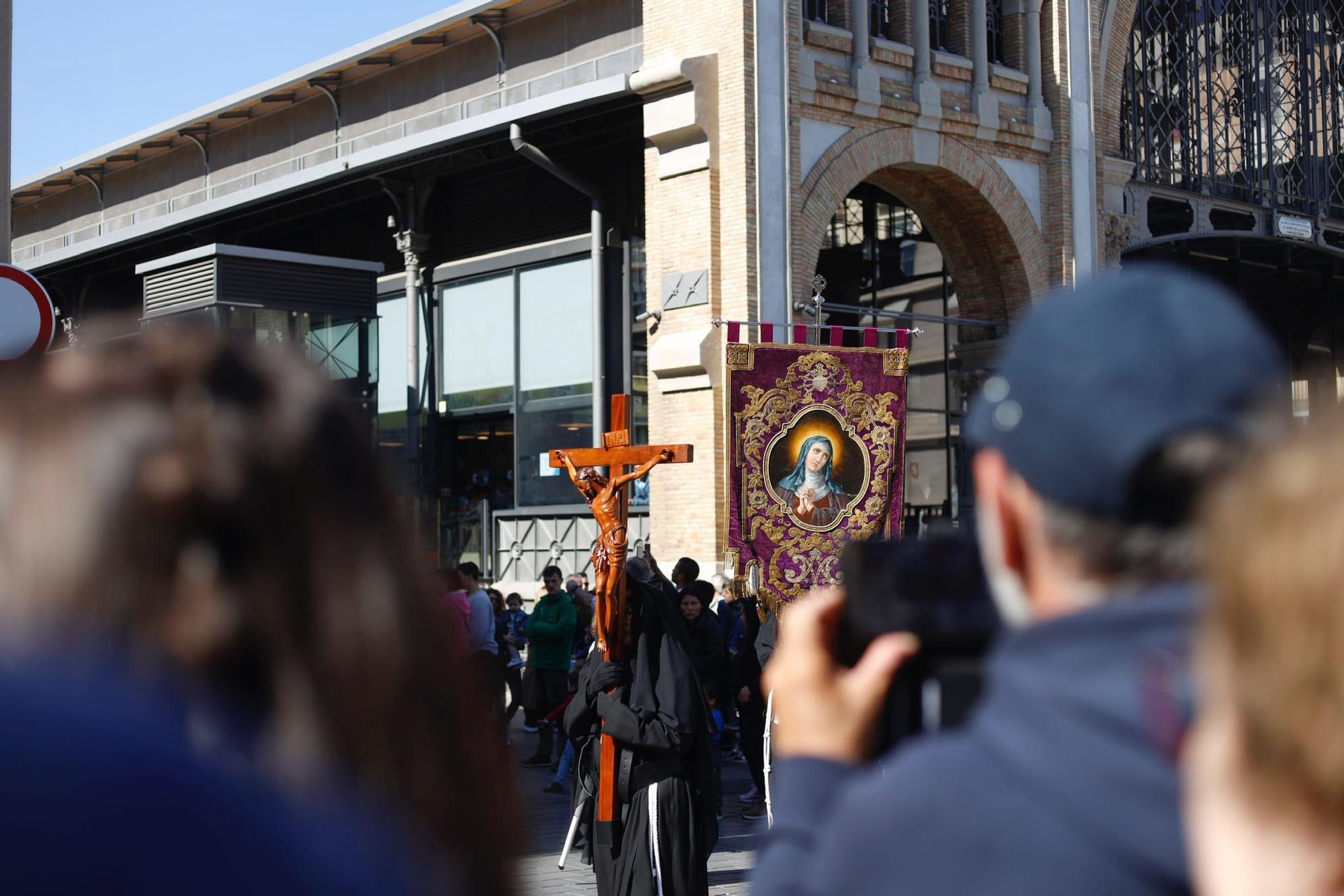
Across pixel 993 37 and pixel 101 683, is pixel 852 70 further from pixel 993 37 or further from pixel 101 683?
pixel 101 683

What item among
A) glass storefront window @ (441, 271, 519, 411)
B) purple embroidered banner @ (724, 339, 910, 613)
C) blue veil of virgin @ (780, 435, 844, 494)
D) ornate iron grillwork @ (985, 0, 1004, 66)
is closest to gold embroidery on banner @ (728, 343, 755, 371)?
purple embroidered banner @ (724, 339, 910, 613)

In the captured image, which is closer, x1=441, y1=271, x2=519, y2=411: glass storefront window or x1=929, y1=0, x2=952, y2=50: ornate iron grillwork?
x1=929, y1=0, x2=952, y2=50: ornate iron grillwork

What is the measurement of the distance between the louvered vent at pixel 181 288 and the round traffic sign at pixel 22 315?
14.8 m

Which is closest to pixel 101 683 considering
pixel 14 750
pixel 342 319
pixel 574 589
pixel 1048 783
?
pixel 14 750

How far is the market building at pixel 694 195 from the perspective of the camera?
19.2m

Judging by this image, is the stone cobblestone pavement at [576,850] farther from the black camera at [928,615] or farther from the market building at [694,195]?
the black camera at [928,615]

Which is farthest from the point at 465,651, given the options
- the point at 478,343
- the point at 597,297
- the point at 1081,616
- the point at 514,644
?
the point at 478,343

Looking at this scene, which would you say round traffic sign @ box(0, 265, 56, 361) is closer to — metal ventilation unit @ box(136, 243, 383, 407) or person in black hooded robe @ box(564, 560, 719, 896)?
person in black hooded robe @ box(564, 560, 719, 896)

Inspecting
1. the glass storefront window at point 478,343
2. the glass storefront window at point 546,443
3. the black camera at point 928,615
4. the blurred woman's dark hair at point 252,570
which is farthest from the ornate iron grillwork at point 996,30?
the blurred woman's dark hair at point 252,570

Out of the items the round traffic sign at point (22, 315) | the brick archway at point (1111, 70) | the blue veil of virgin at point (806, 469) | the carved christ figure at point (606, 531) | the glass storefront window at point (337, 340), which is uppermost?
the brick archway at point (1111, 70)

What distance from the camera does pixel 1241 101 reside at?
2520 centimetres

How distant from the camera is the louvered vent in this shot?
21.6 m

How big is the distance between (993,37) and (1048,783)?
22.6m

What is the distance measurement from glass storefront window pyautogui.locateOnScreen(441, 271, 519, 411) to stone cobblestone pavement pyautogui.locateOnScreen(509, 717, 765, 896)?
35.0ft
